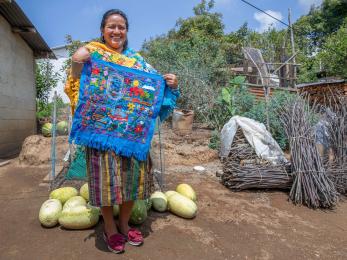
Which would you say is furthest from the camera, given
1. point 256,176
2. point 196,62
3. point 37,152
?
point 196,62

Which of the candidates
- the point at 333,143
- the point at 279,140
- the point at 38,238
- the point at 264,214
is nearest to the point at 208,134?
the point at 279,140

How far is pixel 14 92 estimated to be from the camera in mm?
7258

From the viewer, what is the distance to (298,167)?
3.96 m

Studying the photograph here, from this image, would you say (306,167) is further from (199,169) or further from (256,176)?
(199,169)

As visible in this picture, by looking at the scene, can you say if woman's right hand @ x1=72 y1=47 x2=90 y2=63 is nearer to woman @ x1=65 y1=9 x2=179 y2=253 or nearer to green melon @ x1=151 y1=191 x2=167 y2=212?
woman @ x1=65 y1=9 x2=179 y2=253

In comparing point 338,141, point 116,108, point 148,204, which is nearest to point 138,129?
point 116,108

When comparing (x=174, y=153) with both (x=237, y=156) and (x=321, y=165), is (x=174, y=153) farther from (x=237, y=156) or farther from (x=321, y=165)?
(x=321, y=165)

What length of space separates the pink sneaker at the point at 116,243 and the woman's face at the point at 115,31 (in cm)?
146

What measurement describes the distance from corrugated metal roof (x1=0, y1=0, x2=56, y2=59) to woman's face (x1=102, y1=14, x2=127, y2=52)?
4426 millimetres

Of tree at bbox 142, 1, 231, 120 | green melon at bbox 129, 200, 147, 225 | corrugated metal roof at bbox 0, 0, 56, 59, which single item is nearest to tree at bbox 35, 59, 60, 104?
corrugated metal roof at bbox 0, 0, 56, 59

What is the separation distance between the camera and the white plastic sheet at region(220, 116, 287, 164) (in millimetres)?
5074

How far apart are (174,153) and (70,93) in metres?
4.17

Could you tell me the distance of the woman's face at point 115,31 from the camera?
7.66ft

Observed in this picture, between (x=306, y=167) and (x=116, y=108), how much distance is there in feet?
8.90
